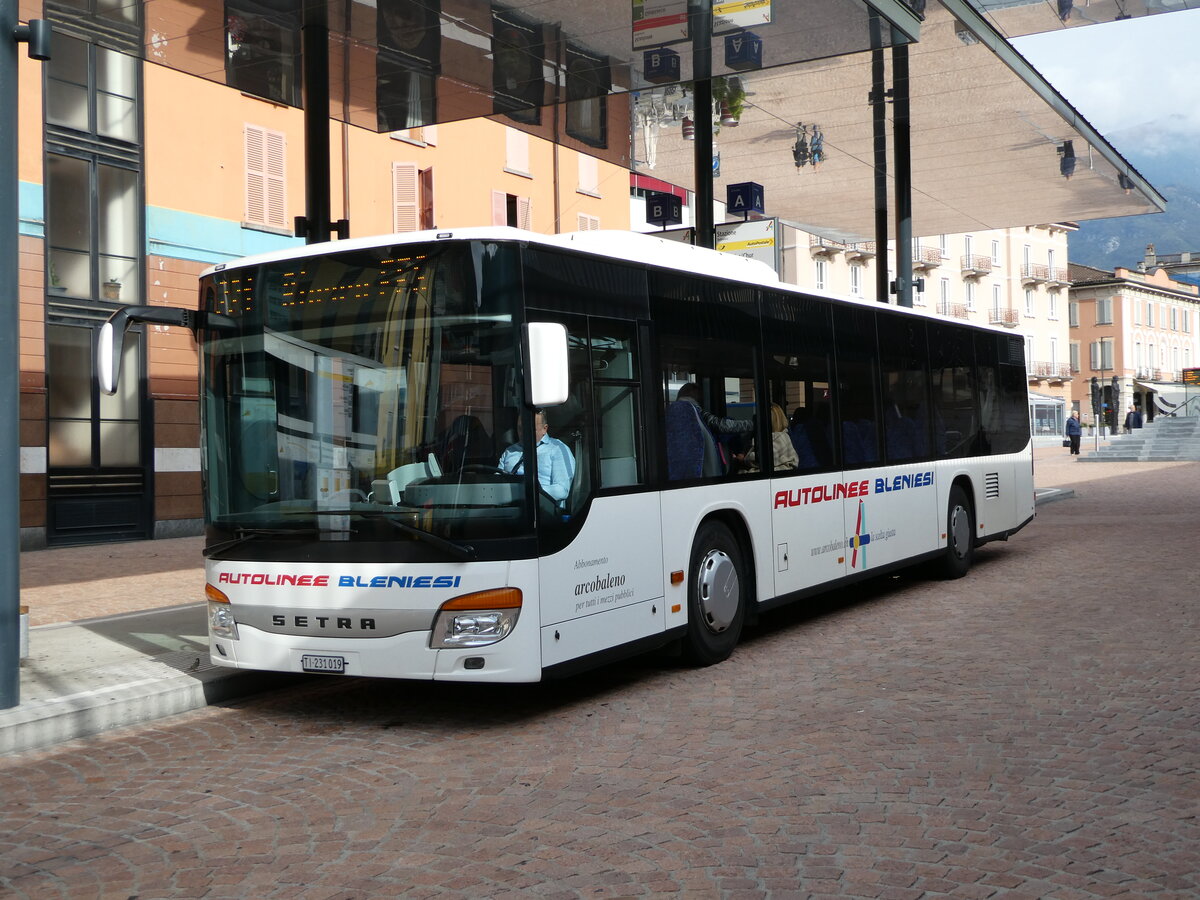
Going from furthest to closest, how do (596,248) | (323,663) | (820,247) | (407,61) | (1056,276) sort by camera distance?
(1056,276) < (820,247) < (407,61) < (596,248) < (323,663)

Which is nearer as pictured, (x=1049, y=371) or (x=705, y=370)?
(x=705, y=370)

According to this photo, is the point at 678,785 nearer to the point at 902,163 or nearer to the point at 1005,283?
the point at 902,163

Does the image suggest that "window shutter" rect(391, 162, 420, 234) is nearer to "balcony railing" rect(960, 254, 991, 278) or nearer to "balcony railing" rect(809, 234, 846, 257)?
"balcony railing" rect(809, 234, 846, 257)

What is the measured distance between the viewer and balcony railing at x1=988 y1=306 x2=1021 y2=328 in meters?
73.2

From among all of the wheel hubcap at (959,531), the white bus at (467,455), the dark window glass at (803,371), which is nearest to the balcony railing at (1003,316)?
the wheel hubcap at (959,531)

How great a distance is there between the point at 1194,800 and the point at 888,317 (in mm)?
7310

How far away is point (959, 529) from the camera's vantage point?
13.5 meters

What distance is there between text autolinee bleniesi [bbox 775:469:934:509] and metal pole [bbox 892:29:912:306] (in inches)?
173

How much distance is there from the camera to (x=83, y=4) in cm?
1120

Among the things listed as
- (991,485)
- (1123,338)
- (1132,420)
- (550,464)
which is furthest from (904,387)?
(1123,338)

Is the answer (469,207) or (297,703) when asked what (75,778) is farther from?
(469,207)

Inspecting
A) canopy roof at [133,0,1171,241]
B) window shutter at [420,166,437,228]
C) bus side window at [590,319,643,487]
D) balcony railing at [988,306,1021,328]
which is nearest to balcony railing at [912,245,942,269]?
balcony railing at [988,306,1021,328]

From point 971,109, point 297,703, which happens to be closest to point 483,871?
point 297,703

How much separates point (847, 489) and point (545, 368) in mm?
4826
